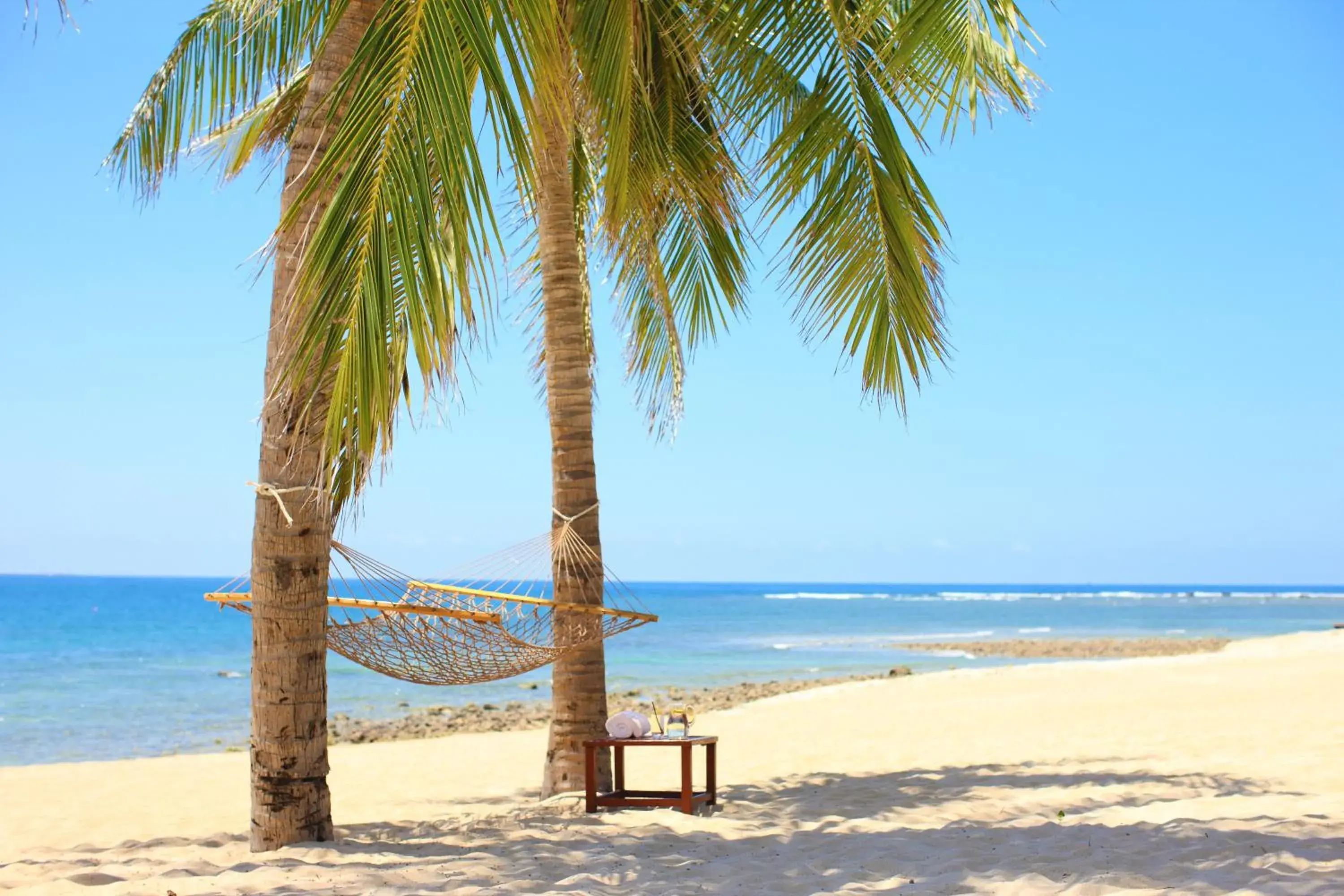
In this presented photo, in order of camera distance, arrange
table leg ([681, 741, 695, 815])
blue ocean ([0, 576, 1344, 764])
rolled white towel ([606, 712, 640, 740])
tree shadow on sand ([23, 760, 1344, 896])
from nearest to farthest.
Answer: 1. tree shadow on sand ([23, 760, 1344, 896])
2. table leg ([681, 741, 695, 815])
3. rolled white towel ([606, 712, 640, 740])
4. blue ocean ([0, 576, 1344, 764])

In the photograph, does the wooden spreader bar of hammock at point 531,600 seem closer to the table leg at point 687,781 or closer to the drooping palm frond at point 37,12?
the table leg at point 687,781

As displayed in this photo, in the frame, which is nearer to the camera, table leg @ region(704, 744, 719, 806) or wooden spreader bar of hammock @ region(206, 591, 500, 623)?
wooden spreader bar of hammock @ region(206, 591, 500, 623)

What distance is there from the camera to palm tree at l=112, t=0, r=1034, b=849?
245 cm

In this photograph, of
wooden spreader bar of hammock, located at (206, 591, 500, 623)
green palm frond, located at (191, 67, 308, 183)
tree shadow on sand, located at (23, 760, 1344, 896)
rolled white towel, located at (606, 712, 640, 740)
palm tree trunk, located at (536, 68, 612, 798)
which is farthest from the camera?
green palm frond, located at (191, 67, 308, 183)

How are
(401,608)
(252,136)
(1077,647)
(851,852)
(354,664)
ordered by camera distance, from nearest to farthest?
(851,852)
(401,608)
(252,136)
(354,664)
(1077,647)

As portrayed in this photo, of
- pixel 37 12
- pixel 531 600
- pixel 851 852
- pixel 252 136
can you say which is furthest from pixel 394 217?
pixel 252 136

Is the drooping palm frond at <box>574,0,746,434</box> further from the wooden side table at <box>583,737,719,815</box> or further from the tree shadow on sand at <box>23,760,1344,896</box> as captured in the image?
the tree shadow on sand at <box>23,760,1344,896</box>

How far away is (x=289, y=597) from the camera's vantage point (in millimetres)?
3121

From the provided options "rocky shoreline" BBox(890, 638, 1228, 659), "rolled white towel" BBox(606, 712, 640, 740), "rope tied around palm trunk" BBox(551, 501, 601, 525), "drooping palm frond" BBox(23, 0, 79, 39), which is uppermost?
"drooping palm frond" BBox(23, 0, 79, 39)

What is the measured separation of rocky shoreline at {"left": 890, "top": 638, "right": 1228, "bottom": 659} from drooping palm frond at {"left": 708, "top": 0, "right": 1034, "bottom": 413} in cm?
1255

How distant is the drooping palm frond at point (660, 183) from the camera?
3.78 metres

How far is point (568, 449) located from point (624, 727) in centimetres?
112

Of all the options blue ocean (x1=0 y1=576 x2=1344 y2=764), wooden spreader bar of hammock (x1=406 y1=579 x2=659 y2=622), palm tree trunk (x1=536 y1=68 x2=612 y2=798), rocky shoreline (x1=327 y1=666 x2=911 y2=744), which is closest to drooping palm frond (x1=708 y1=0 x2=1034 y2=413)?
palm tree trunk (x1=536 y1=68 x2=612 y2=798)

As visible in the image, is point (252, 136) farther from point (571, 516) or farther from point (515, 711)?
point (515, 711)
